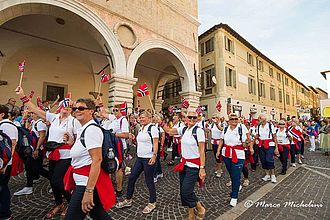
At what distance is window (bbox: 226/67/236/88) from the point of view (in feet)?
62.7

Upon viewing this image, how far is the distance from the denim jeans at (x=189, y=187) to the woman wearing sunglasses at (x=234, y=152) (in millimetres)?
1288

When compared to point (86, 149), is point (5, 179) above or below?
below

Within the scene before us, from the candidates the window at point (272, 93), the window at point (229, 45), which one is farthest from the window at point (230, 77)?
the window at point (272, 93)

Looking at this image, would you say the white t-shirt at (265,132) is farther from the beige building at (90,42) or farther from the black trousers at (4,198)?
the beige building at (90,42)

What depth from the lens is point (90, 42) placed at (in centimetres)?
1266

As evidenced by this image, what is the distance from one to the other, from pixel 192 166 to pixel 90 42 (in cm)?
1262

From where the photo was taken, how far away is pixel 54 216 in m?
3.27

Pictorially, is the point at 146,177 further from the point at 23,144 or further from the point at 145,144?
the point at 23,144

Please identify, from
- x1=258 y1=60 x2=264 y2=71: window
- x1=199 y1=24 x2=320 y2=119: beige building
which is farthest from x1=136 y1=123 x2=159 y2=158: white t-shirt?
x1=258 y1=60 x2=264 y2=71: window

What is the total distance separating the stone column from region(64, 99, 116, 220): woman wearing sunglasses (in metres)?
7.69

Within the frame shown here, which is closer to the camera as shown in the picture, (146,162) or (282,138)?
(146,162)

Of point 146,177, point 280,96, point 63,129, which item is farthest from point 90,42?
point 280,96

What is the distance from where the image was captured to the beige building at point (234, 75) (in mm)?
18627

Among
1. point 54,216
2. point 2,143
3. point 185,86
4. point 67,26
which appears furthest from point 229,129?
point 67,26
